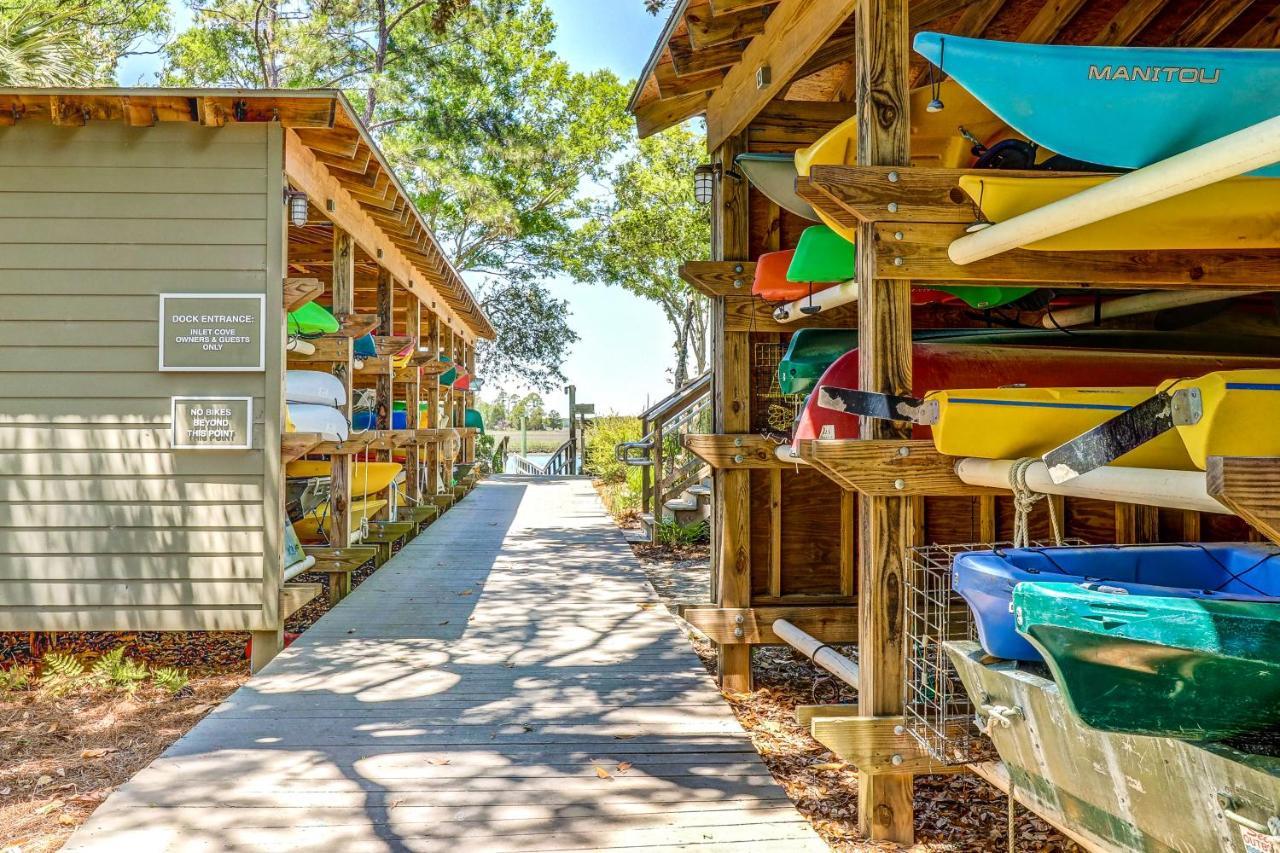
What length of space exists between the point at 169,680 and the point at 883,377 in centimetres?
407

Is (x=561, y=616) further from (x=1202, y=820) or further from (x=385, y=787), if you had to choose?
(x=1202, y=820)

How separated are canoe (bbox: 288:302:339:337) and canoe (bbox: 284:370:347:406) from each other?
11.6 inches

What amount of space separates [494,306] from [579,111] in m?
6.34

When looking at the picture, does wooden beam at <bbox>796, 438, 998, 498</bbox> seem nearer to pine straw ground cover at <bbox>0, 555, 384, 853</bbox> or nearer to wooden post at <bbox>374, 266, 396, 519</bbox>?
pine straw ground cover at <bbox>0, 555, 384, 853</bbox>

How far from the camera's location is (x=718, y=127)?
4906 millimetres

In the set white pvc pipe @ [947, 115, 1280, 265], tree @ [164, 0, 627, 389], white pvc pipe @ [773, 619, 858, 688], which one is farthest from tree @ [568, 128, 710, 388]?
white pvc pipe @ [947, 115, 1280, 265]

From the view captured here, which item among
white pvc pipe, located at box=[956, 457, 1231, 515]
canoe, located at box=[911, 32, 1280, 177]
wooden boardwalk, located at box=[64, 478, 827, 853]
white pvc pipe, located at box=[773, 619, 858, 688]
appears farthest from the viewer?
white pvc pipe, located at box=[773, 619, 858, 688]

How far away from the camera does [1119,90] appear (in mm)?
2332

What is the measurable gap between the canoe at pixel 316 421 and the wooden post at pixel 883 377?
3787mm

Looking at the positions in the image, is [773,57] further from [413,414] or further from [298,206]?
[413,414]

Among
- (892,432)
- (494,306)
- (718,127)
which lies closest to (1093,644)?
(892,432)

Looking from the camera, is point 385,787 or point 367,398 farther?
point 367,398

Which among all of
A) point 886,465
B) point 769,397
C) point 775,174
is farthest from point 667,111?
point 886,465

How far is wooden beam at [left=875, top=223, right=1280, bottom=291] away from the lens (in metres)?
2.71
